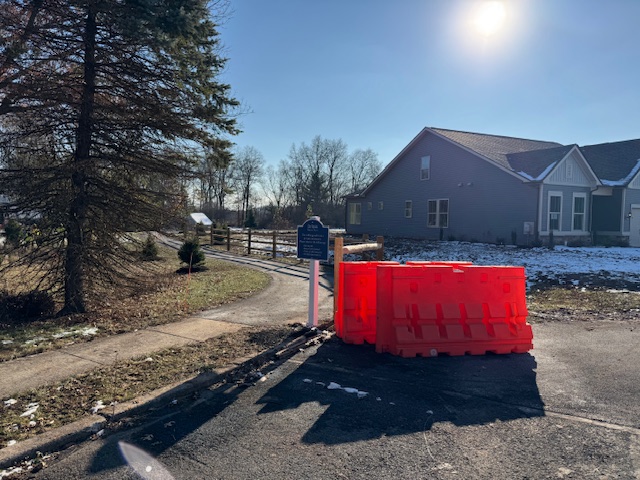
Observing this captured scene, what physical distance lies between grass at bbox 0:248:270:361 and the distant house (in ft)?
47.7

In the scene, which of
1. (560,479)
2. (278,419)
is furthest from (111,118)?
(560,479)

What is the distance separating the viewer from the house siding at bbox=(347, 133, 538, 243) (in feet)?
72.1

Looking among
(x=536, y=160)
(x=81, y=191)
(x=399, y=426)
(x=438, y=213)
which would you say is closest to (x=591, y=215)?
(x=536, y=160)

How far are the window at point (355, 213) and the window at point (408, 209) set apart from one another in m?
5.21

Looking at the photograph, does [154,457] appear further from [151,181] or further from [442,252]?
[442,252]

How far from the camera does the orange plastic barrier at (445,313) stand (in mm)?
5883

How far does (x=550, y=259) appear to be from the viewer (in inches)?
643

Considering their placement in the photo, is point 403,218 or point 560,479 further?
point 403,218

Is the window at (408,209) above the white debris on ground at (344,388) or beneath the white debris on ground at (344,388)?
above

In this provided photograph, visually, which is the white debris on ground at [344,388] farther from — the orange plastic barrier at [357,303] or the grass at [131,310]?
the grass at [131,310]

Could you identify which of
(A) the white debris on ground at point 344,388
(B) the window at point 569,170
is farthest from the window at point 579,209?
(A) the white debris on ground at point 344,388

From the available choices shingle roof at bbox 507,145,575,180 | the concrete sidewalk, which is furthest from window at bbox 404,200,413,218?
the concrete sidewalk

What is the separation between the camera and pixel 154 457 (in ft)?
11.1

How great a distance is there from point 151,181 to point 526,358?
6.92 metres
